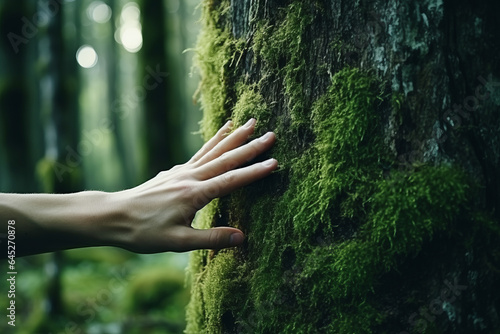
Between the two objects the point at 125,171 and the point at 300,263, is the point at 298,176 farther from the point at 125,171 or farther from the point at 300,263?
the point at 125,171

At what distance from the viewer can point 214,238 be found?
176 cm

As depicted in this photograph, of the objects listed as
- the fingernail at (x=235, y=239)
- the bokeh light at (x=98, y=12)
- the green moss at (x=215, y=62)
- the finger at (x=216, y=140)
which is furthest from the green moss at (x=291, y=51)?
the bokeh light at (x=98, y=12)

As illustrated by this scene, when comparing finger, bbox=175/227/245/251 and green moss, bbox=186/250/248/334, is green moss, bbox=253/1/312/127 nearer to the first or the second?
finger, bbox=175/227/245/251

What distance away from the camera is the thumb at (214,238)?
1.72 meters

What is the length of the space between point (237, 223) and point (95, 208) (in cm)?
64

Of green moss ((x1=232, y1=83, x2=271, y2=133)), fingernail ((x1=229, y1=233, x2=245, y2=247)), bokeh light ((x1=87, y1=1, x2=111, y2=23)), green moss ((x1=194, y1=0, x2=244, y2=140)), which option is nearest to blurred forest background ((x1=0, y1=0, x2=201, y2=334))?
green moss ((x1=194, y1=0, x2=244, y2=140))

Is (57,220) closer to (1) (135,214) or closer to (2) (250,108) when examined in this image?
(1) (135,214)

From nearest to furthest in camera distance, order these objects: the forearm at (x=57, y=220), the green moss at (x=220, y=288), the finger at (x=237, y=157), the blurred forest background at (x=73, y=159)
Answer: the forearm at (x=57, y=220) → the finger at (x=237, y=157) → the green moss at (x=220, y=288) → the blurred forest background at (x=73, y=159)

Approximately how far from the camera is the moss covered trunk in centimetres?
146

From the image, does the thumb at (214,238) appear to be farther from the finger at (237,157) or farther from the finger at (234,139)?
the finger at (234,139)

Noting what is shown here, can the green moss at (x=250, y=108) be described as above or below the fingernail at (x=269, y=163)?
above

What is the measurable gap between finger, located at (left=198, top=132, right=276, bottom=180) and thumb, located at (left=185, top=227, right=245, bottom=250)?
0.80 ft

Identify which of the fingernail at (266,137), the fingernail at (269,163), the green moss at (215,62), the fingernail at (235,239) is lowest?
the fingernail at (235,239)

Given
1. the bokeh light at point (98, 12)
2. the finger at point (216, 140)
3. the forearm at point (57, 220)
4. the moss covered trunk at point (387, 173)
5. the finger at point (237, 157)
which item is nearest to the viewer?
the moss covered trunk at point (387, 173)
